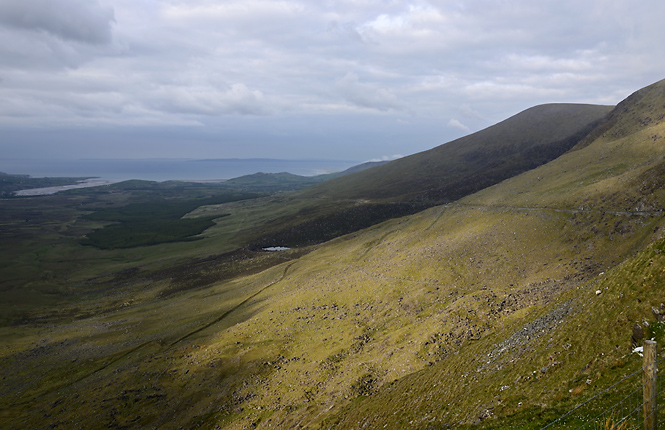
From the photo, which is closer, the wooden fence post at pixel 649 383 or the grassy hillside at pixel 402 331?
the wooden fence post at pixel 649 383

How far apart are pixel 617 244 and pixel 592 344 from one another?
125 ft

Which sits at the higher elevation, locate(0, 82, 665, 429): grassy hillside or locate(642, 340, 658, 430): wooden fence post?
locate(642, 340, 658, 430): wooden fence post

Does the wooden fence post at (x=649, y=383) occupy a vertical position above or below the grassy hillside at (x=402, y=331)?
above

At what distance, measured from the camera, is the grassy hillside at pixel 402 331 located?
75.5ft

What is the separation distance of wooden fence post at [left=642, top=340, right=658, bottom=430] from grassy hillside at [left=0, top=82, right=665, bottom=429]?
19.6ft

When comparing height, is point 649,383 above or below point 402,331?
above

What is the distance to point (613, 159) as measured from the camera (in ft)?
286

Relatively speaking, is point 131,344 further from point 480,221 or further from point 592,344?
point 480,221

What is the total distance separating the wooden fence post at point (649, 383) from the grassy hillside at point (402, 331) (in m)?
5.99

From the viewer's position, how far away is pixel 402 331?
149ft

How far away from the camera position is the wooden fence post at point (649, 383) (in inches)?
412

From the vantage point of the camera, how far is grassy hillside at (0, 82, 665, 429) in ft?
75.5

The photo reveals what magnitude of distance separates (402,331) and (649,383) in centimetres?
3592

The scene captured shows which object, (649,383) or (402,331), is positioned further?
(402,331)
